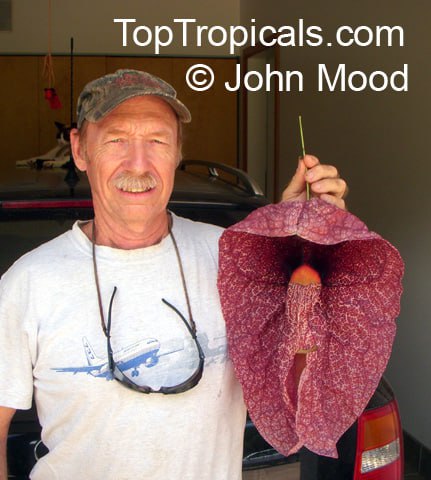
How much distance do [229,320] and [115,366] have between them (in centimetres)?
27

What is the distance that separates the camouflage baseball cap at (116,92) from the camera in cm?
184

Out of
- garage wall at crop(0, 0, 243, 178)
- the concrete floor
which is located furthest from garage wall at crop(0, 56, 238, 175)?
the concrete floor

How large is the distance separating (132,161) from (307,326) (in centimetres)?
54

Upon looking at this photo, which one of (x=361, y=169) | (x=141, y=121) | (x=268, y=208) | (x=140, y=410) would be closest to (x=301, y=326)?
(x=268, y=208)

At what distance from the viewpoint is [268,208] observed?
1.64m

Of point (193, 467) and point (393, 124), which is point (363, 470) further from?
point (393, 124)

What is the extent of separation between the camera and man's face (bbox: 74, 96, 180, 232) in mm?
1854

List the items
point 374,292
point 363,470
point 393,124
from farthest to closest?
point 393,124, point 363,470, point 374,292

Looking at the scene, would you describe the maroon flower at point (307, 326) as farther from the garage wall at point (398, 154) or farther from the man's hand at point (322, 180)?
the garage wall at point (398, 154)

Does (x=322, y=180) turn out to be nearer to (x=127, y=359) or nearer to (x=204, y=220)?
(x=127, y=359)

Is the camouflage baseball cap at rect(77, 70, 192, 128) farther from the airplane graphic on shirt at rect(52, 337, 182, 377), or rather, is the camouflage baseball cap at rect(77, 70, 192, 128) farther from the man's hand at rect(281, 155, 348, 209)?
the airplane graphic on shirt at rect(52, 337, 182, 377)

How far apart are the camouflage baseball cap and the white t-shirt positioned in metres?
0.33

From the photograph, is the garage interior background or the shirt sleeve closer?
the shirt sleeve

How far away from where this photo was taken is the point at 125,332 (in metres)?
1.81
